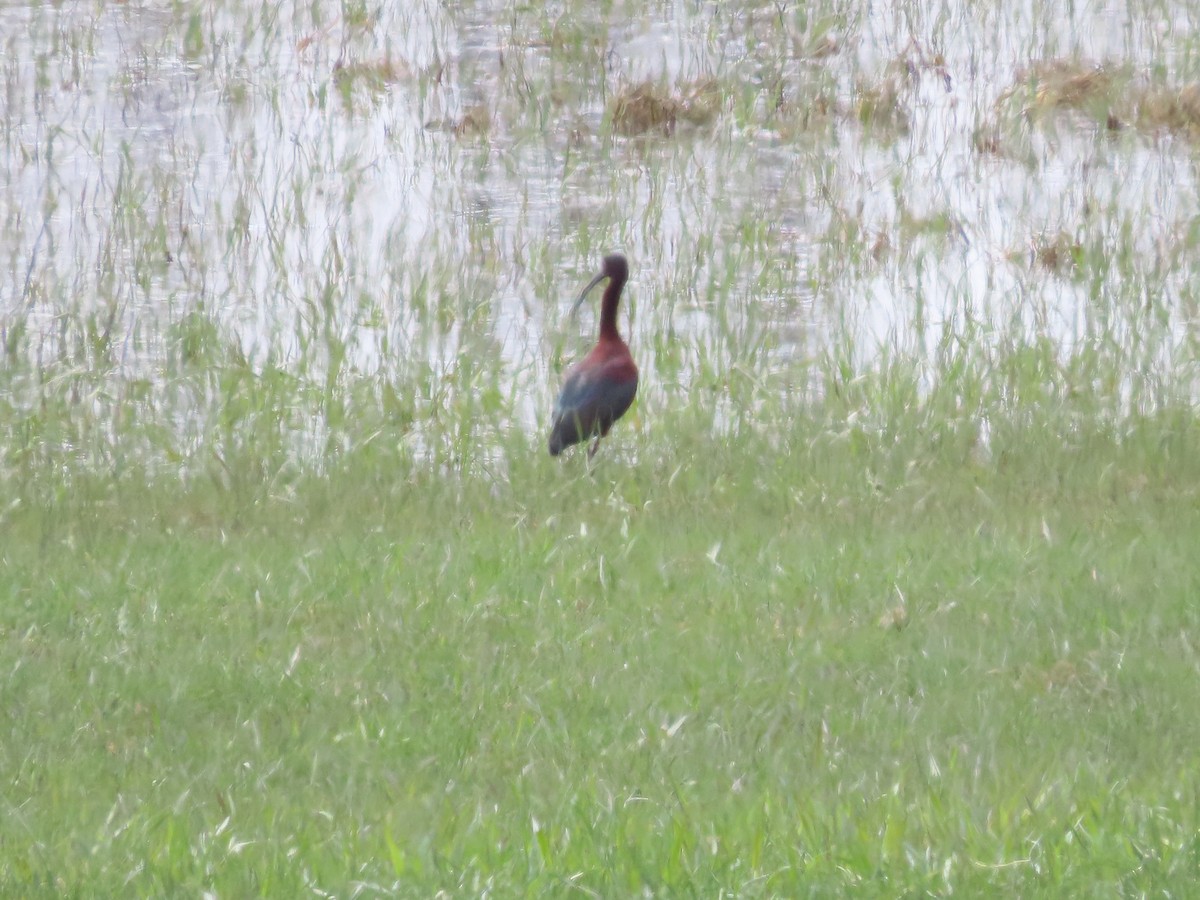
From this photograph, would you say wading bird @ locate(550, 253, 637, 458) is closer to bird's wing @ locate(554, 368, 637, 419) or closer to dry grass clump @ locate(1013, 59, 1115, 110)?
bird's wing @ locate(554, 368, 637, 419)

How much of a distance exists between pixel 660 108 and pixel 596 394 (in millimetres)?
5068

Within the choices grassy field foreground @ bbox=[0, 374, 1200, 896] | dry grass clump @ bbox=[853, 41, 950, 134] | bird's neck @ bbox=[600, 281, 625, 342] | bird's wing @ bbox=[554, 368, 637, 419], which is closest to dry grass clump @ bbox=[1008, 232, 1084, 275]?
grassy field foreground @ bbox=[0, 374, 1200, 896]

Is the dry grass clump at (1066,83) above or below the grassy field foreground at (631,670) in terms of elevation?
above

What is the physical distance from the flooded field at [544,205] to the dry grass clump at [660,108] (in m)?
0.02

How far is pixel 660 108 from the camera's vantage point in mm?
12180

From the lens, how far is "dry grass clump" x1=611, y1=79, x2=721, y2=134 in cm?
1214

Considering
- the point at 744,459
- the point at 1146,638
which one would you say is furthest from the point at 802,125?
the point at 1146,638

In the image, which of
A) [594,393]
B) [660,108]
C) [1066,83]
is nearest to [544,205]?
[660,108]

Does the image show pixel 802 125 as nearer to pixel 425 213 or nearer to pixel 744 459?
pixel 425 213

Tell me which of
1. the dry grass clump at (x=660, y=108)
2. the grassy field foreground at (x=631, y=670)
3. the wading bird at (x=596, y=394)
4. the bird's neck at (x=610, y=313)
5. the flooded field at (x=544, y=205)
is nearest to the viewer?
the grassy field foreground at (x=631, y=670)

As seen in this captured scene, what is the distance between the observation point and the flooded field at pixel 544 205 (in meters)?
8.41

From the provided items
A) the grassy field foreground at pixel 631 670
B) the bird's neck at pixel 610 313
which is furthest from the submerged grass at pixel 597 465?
the bird's neck at pixel 610 313

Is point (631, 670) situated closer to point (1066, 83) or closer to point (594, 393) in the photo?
point (594, 393)

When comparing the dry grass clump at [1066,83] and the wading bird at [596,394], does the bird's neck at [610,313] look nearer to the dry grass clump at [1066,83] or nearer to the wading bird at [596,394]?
the wading bird at [596,394]
